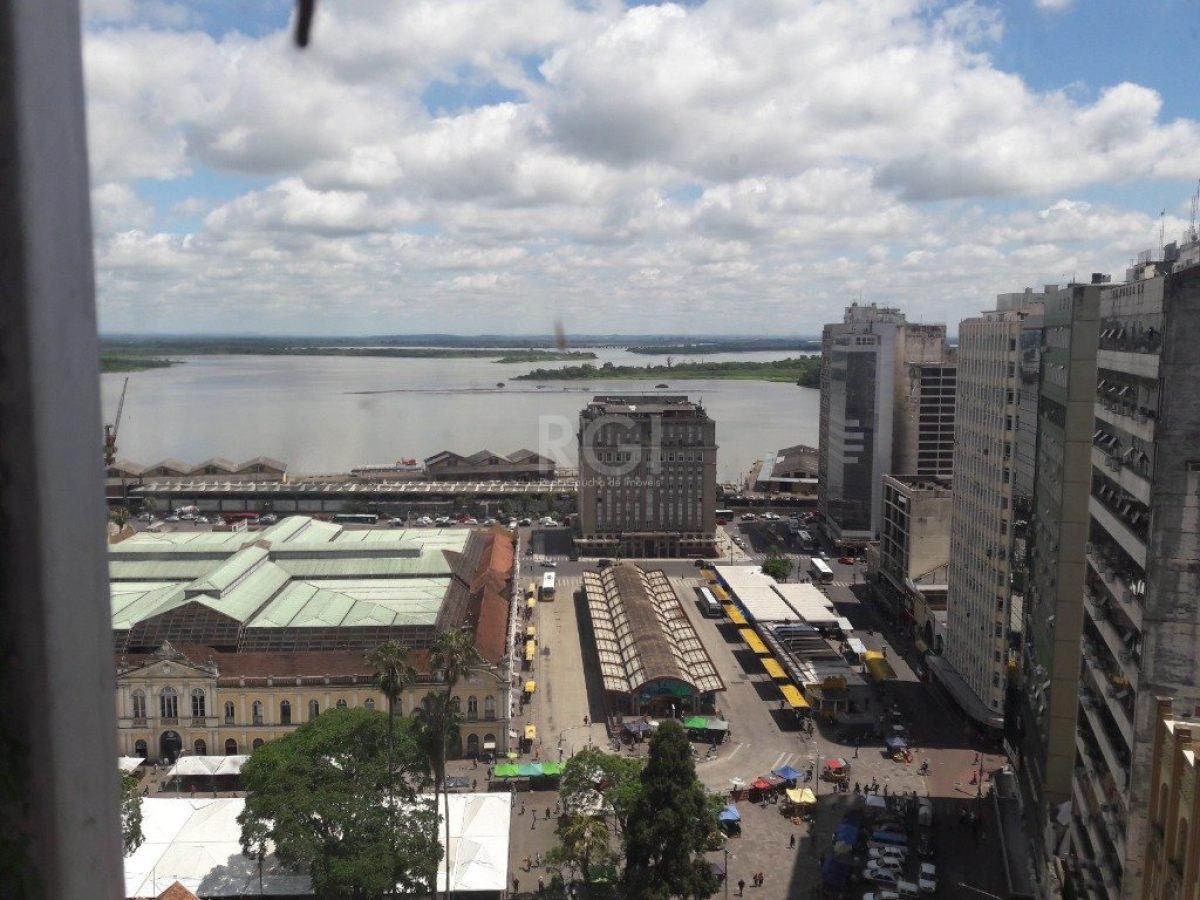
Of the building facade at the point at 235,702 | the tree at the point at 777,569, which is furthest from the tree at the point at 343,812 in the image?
the tree at the point at 777,569

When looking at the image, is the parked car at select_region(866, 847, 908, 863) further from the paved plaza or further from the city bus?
the city bus

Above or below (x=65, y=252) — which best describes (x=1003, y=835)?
below

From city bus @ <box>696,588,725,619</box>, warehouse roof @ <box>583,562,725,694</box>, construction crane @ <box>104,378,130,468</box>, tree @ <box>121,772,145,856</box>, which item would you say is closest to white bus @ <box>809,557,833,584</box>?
city bus @ <box>696,588,725,619</box>

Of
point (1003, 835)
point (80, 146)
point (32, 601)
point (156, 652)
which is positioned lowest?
point (1003, 835)

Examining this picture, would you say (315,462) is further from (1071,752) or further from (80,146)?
(80,146)

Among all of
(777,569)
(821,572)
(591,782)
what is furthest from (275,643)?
(821,572)

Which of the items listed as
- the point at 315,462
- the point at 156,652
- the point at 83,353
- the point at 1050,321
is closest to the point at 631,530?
the point at 156,652

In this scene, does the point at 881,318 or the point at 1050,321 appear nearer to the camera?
the point at 1050,321
